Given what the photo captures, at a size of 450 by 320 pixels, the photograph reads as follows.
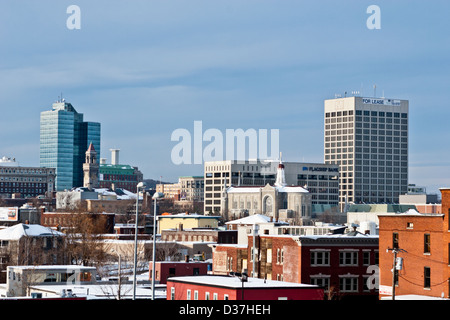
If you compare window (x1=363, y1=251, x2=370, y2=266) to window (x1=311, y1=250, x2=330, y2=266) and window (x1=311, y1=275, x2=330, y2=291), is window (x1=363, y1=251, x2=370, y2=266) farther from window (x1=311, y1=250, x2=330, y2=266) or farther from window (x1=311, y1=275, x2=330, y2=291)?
window (x1=311, y1=275, x2=330, y2=291)

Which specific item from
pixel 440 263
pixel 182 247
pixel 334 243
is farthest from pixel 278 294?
pixel 182 247

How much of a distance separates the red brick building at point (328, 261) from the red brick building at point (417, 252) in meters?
2.84

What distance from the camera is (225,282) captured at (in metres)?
35.5

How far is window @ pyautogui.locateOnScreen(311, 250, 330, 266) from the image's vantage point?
61812 millimetres

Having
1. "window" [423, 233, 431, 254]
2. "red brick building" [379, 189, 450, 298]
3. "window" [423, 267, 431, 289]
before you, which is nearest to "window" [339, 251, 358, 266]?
"red brick building" [379, 189, 450, 298]

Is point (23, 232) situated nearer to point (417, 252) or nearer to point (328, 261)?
point (328, 261)

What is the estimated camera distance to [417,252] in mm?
57656

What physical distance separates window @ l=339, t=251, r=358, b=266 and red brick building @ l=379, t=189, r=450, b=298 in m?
3.30

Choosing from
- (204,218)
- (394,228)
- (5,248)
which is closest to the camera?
(394,228)

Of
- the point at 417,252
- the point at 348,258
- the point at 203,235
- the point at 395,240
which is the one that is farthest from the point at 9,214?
the point at 417,252
